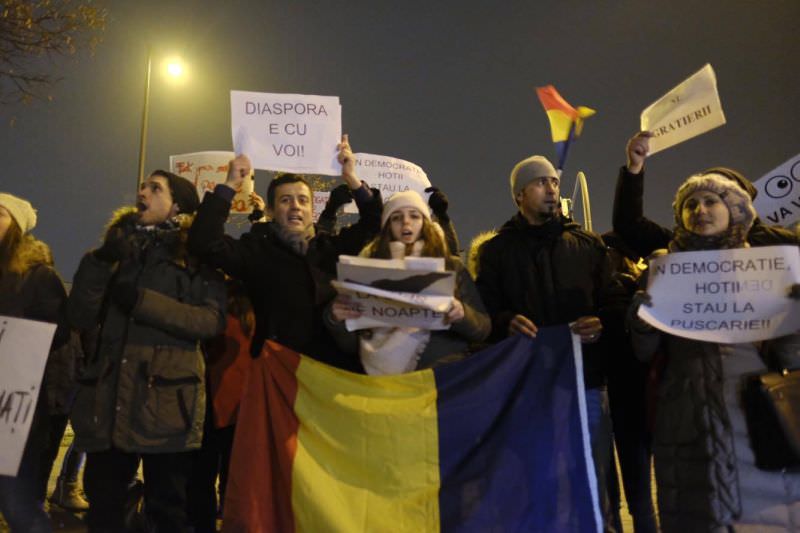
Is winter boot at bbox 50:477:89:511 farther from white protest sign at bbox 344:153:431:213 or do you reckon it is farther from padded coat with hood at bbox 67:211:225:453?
white protest sign at bbox 344:153:431:213

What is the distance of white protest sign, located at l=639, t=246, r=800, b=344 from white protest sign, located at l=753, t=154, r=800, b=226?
1.44m

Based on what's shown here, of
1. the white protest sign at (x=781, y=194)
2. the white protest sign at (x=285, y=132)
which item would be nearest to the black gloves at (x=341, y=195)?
the white protest sign at (x=285, y=132)

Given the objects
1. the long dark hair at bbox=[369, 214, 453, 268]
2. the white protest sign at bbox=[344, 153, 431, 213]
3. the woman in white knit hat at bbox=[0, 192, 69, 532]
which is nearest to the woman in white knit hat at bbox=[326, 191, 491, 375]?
the long dark hair at bbox=[369, 214, 453, 268]

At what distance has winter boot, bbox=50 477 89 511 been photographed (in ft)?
17.7

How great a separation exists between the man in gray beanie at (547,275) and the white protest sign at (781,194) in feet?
4.00

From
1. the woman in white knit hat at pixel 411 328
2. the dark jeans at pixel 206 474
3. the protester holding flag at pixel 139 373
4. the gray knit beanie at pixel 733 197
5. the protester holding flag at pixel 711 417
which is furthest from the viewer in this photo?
the dark jeans at pixel 206 474

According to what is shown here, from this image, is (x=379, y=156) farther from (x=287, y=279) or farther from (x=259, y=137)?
(x=287, y=279)

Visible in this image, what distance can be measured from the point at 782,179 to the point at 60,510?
6.04m

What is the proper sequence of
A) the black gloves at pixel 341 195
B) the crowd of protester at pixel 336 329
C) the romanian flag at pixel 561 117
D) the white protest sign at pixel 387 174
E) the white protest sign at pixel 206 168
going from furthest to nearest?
the white protest sign at pixel 206 168 < the white protest sign at pixel 387 174 < the black gloves at pixel 341 195 < the romanian flag at pixel 561 117 < the crowd of protester at pixel 336 329

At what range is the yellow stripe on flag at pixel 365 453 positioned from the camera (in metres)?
3.14

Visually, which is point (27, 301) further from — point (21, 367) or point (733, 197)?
point (733, 197)

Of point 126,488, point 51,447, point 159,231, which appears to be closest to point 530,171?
point 159,231

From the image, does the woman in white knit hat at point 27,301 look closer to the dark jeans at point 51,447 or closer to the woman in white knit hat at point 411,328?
the dark jeans at point 51,447

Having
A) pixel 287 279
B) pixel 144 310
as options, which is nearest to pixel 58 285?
pixel 144 310
